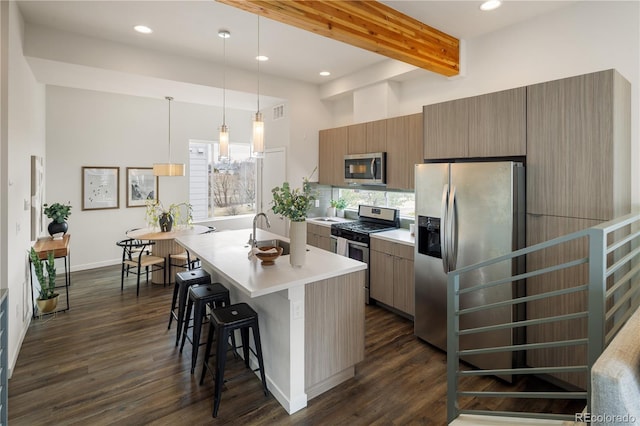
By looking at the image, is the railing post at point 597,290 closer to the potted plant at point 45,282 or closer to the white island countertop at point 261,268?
the white island countertop at point 261,268

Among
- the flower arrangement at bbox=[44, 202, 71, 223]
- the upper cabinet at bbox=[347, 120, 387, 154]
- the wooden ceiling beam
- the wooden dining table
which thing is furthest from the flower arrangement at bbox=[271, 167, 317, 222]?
the flower arrangement at bbox=[44, 202, 71, 223]

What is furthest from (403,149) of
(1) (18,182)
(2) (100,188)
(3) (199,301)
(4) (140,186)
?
(2) (100,188)

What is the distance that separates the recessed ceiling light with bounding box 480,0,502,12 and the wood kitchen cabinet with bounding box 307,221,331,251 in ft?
9.91

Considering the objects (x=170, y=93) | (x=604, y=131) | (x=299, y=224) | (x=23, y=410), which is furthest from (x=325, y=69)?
(x=23, y=410)

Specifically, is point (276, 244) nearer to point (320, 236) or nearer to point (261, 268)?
point (261, 268)

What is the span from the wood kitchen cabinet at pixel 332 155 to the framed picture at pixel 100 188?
3633 millimetres

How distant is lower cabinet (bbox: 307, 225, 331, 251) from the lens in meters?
4.80

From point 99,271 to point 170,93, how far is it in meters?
3.20

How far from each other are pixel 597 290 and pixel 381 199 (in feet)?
11.8

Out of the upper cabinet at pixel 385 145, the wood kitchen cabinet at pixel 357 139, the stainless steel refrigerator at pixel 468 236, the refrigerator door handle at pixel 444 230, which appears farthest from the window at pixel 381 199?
the refrigerator door handle at pixel 444 230

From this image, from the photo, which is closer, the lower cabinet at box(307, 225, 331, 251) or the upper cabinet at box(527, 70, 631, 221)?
the upper cabinet at box(527, 70, 631, 221)

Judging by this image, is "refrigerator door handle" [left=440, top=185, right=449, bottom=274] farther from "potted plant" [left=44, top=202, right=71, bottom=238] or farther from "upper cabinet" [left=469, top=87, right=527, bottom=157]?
"potted plant" [left=44, top=202, right=71, bottom=238]

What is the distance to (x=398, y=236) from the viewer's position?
395 centimetres

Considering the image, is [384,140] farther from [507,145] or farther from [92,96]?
[92,96]
